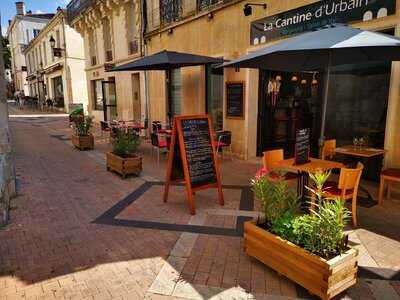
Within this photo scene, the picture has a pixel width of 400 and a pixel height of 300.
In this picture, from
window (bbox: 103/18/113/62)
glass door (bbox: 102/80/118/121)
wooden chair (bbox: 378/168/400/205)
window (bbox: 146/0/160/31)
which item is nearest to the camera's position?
wooden chair (bbox: 378/168/400/205)

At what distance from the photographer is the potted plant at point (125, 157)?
20.9ft

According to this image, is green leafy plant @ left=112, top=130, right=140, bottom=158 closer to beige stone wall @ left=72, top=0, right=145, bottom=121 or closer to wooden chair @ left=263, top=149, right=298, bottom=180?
wooden chair @ left=263, top=149, right=298, bottom=180

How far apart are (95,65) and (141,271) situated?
15.7 m

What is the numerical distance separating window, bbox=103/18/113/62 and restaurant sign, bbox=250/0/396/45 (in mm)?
9682

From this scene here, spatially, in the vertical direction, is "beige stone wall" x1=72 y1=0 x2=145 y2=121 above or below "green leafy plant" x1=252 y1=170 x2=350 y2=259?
above

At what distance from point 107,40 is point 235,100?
9.94 metres

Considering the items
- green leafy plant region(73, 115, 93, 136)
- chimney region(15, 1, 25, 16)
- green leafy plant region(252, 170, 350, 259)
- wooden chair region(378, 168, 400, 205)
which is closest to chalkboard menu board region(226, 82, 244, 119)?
wooden chair region(378, 168, 400, 205)

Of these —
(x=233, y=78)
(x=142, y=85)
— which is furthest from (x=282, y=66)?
(x=142, y=85)

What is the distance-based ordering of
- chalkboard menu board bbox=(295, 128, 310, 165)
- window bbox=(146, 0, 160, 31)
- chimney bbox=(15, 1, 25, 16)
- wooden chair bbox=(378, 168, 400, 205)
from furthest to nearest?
chimney bbox=(15, 1, 25, 16) → window bbox=(146, 0, 160, 31) → wooden chair bbox=(378, 168, 400, 205) → chalkboard menu board bbox=(295, 128, 310, 165)

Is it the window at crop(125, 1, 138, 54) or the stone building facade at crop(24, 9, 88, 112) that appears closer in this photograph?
the window at crop(125, 1, 138, 54)

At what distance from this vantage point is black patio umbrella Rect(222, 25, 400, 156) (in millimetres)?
3250

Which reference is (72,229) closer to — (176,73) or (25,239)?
(25,239)

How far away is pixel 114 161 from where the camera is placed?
668 cm

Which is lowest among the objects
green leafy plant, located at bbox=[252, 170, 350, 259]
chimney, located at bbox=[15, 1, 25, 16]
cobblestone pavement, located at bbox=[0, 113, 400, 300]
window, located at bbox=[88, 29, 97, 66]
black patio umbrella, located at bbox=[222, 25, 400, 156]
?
cobblestone pavement, located at bbox=[0, 113, 400, 300]
